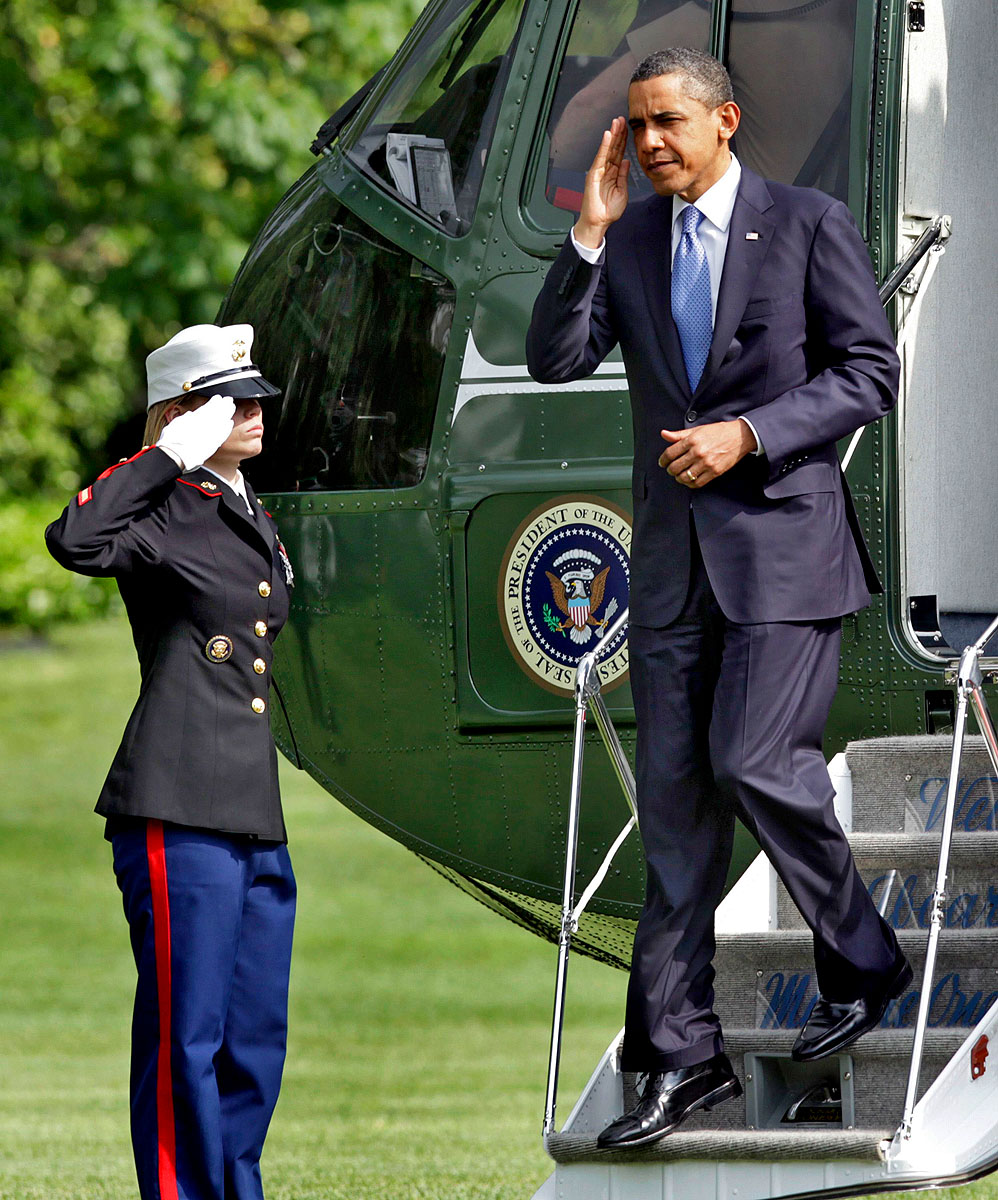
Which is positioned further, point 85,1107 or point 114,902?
point 114,902

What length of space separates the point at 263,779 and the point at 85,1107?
16.8 feet

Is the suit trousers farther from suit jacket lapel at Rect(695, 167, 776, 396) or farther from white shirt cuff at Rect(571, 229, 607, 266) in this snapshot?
white shirt cuff at Rect(571, 229, 607, 266)

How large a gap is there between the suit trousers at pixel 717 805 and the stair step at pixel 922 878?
0.55m

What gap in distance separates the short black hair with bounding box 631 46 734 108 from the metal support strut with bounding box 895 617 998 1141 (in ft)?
4.03

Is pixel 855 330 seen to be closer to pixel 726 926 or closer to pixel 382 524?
pixel 726 926

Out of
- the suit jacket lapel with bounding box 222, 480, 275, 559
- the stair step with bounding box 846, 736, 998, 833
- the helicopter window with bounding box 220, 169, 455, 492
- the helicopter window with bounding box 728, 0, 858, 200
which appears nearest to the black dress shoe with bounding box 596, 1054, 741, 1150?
the stair step with bounding box 846, 736, 998, 833

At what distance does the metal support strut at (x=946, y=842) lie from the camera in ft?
12.5

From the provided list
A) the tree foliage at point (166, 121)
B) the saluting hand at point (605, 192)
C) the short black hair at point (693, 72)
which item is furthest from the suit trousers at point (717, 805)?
the tree foliage at point (166, 121)

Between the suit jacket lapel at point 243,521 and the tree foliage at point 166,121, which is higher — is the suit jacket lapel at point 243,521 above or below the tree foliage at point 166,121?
below

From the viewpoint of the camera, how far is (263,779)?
14.6 feet

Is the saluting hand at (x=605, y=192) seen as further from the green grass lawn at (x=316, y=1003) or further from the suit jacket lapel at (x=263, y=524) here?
the green grass lawn at (x=316, y=1003)

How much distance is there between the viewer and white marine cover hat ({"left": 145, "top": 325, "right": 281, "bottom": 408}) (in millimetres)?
4527

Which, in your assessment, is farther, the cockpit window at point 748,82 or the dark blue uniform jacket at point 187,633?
the cockpit window at point 748,82

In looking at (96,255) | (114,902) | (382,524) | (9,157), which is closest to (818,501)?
(382,524)
